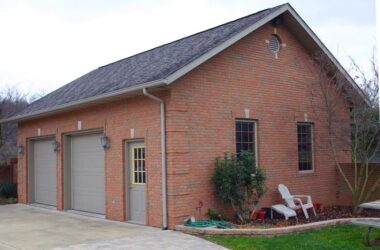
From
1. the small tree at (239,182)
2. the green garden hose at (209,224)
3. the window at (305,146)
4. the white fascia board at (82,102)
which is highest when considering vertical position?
the white fascia board at (82,102)

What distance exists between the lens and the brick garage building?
11.4 meters

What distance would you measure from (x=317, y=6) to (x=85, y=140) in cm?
771

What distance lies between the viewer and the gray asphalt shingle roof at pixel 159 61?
11.8m

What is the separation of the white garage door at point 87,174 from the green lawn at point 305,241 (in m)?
4.93

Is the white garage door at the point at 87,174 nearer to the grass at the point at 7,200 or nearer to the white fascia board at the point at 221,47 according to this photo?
the white fascia board at the point at 221,47

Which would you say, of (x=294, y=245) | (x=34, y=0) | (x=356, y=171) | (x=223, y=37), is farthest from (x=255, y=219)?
(x=34, y=0)

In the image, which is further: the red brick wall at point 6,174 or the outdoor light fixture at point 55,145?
the red brick wall at point 6,174

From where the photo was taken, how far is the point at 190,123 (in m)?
11.6

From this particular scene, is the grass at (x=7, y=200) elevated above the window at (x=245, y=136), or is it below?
below

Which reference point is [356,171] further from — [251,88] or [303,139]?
[251,88]

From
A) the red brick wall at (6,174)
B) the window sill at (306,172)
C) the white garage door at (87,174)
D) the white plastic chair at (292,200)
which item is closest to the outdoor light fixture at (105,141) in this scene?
the white garage door at (87,174)

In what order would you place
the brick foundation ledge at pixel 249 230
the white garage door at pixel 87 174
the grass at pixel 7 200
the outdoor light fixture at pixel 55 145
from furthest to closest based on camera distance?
the grass at pixel 7 200 < the outdoor light fixture at pixel 55 145 < the white garage door at pixel 87 174 < the brick foundation ledge at pixel 249 230

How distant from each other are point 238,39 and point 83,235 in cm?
597

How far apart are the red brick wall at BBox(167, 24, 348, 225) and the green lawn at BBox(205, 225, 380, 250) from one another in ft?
5.92
